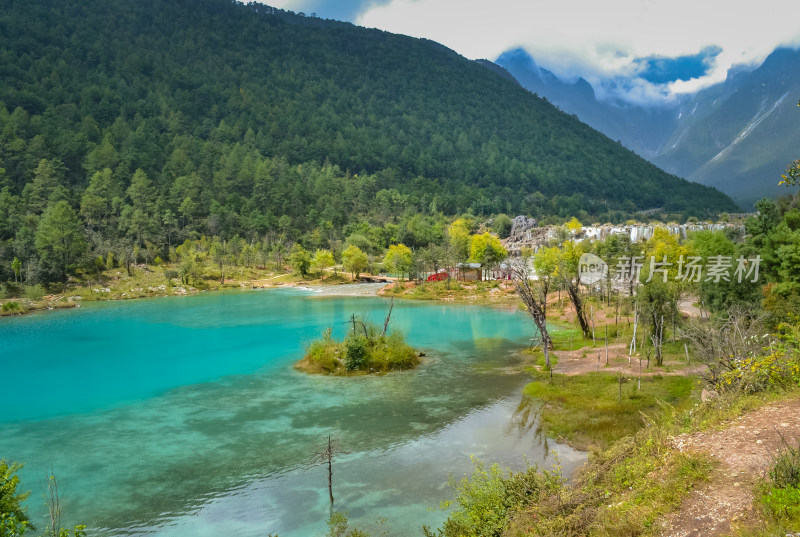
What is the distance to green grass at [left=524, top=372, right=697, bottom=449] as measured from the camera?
20344mm

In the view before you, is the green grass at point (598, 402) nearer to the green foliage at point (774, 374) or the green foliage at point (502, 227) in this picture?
the green foliage at point (774, 374)

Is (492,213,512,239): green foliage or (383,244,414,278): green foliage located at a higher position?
(492,213,512,239): green foliage

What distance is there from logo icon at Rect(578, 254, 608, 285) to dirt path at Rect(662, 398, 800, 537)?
5080 centimetres

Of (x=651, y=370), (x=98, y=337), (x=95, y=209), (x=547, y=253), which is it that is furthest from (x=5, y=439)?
(x=95, y=209)

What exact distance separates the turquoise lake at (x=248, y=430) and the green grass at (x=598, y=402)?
1116 mm

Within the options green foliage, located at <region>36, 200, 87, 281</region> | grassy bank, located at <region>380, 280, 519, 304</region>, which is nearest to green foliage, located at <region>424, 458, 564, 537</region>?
grassy bank, located at <region>380, 280, 519, 304</region>

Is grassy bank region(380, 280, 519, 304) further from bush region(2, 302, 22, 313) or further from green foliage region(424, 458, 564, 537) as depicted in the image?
green foliage region(424, 458, 564, 537)

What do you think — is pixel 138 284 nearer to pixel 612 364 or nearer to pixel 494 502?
pixel 612 364

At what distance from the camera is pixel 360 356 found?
32.2 metres

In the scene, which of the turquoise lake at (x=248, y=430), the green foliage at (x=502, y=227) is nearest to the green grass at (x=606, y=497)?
the turquoise lake at (x=248, y=430)

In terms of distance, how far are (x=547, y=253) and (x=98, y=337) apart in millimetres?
52984

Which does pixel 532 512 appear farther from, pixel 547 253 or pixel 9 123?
pixel 9 123

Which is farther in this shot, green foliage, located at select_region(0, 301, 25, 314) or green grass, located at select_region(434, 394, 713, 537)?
green foliage, located at select_region(0, 301, 25, 314)

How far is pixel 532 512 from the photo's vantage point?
35.5ft
